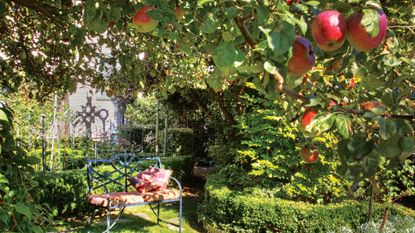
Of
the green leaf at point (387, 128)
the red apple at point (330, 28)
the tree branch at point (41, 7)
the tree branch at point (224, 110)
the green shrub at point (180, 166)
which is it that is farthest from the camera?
the green shrub at point (180, 166)

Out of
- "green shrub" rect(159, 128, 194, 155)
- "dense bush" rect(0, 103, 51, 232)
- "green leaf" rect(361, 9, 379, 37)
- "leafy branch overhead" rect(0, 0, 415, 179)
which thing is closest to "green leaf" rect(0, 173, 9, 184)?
"dense bush" rect(0, 103, 51, 232)

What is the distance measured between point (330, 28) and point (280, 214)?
4511 mm

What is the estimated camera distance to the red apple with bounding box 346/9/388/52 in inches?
38.1

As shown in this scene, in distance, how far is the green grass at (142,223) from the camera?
581 cm

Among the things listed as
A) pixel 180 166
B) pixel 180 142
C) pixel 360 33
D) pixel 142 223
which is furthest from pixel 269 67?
pixel 180 142

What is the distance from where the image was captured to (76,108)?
1605 cm

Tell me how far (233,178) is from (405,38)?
15.2 feet

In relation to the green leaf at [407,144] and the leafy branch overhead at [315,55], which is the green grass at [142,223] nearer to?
the leafy branch overhead at [315,55]

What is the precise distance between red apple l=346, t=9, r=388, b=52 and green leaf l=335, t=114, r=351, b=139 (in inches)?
9.8

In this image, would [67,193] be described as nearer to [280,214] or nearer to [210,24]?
[280,214]

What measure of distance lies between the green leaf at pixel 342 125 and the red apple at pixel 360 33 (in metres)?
0.25

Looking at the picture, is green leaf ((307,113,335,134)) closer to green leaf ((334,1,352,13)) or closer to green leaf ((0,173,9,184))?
green leaf ((334,1,352,13))

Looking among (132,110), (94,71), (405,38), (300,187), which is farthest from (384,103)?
(132,110)

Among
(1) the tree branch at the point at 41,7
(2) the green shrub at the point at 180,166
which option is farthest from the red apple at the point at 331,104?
(2) the green shrub at the point at 180,166
